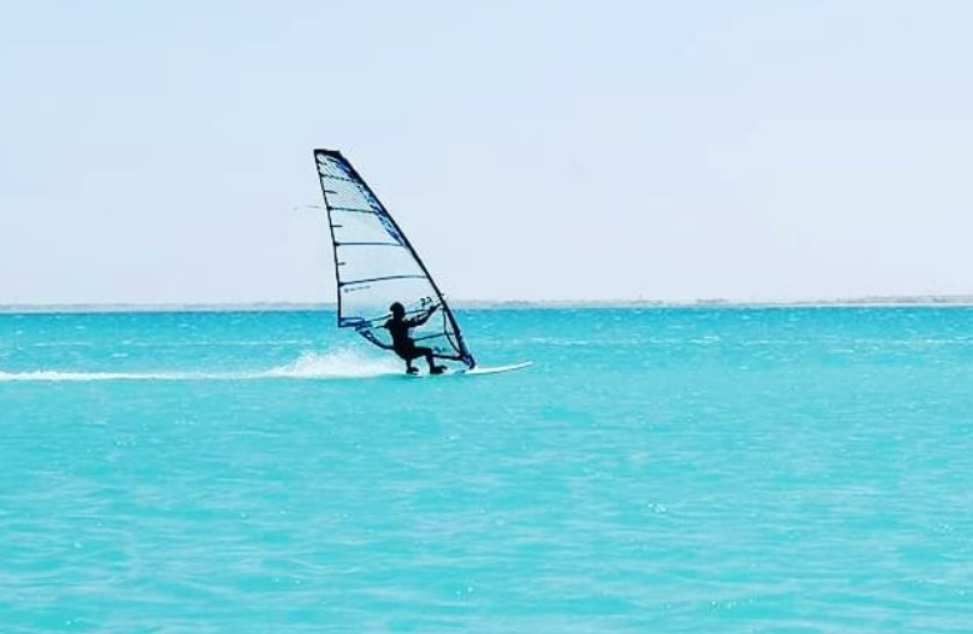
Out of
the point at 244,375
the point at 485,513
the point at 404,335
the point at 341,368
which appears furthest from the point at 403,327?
the point at 341,368

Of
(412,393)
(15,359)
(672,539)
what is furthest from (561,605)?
(15,359)

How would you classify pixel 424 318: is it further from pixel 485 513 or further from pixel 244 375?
pixel 244 375

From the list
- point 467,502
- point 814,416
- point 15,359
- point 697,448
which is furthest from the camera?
point 15,359

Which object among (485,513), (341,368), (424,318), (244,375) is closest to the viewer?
(485,513)

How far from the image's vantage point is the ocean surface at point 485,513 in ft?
38.1

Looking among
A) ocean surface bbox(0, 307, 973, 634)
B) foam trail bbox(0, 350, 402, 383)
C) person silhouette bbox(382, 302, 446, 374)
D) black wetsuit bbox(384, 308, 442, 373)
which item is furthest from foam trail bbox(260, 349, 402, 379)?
person silhouette bbox(382, 302, 446, 374)

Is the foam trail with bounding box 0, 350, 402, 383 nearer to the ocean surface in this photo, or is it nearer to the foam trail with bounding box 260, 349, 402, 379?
the foam trail with bounding box 260, 349, 402, 379

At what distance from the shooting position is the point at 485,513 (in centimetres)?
1617

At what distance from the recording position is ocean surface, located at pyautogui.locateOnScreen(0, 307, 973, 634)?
11625 millimetres

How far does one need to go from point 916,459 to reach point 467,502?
281 inches

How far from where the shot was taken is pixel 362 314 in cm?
3084

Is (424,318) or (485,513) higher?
(424,318)

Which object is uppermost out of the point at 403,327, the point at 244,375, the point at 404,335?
the point at 403,327

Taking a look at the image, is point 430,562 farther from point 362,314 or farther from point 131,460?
point 362,314
